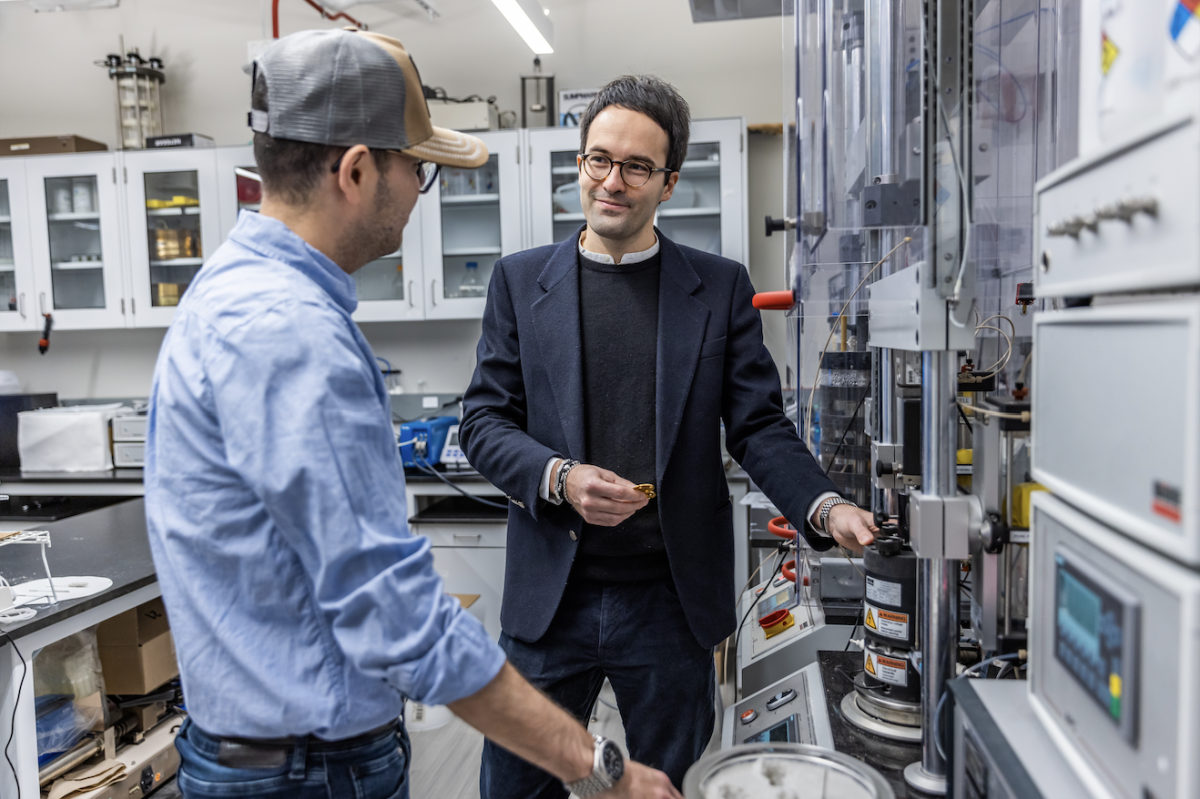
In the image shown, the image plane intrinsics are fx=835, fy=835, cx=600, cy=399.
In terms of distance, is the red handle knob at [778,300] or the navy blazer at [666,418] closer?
the navy blazer at [666,418]

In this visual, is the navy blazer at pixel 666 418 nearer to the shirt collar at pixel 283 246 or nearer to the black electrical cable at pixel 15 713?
the shirt collar at pixel 283 246

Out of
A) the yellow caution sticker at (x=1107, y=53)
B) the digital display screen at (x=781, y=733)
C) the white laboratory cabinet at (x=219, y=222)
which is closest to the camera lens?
the yellow caution sticker at (x=1107, y=53)

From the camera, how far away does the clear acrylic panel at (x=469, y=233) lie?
3.51 m

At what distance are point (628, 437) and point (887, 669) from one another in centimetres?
52

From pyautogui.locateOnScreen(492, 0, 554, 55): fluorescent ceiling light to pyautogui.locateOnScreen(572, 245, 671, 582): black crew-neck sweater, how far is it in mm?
1644

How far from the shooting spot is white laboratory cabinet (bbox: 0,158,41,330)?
365 centimetres

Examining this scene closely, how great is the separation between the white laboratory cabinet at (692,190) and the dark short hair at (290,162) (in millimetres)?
2528

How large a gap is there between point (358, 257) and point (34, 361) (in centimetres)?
407

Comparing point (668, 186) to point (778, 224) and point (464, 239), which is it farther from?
point (464, 239)

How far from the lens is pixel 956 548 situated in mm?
872

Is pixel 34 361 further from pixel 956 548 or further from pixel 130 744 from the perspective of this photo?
pixel 956 548

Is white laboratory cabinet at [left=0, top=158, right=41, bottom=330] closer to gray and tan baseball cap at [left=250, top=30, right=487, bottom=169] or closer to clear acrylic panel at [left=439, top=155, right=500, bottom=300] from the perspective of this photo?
A: clear acrylic panel at [left=439, top=155, right=500, bottom=300]

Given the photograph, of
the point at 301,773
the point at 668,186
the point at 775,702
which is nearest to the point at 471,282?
the point at 668,186

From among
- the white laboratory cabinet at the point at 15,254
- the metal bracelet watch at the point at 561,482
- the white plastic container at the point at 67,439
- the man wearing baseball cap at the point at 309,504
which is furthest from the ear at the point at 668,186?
the white laboratory cabinet at the point at 15,254
